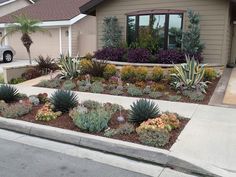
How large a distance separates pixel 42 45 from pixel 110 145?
56.8 ft

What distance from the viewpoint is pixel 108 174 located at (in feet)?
14.5

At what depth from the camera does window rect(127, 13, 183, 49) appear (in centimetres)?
1341

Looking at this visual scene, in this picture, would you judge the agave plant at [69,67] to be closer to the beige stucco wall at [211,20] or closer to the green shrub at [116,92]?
the green shrub at [116,92]

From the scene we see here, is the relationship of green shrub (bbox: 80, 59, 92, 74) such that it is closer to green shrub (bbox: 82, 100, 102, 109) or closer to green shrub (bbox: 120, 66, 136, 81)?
green shrub (bbox: 120, 66, 136, 81)

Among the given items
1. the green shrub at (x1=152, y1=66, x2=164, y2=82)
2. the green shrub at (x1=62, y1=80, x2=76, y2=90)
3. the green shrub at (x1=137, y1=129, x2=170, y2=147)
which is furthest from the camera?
the green shrub at (x1=152, y1=66, x2=164, y2=82)

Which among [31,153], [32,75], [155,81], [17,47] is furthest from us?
[17,47]

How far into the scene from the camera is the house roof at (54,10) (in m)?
19.7

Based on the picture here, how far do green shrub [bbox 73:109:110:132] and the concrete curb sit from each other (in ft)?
0.65

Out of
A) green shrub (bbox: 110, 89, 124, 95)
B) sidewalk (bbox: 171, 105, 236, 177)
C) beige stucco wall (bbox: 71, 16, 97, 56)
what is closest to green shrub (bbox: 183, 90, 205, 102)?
sidewalk (bbox: 171, 105, 236, 177)

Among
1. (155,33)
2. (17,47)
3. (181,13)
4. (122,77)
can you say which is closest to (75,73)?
(122,77)

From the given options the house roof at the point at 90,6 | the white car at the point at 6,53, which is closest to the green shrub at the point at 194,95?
the house roof at the point at 90,6

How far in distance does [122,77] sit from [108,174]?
24.1 feet

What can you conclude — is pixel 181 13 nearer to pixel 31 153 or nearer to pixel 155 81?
pixel 155 81

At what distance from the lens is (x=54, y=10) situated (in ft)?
71.1
